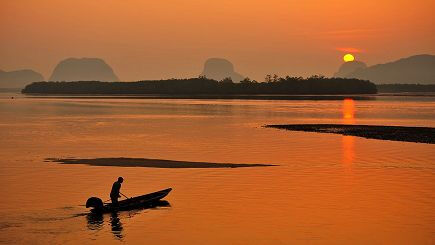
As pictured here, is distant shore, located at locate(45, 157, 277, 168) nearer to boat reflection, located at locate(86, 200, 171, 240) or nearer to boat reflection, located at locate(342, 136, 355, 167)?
boat reflection, located at locate(342, 136, 355, 167)

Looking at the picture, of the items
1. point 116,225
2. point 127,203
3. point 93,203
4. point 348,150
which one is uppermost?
point 348,150

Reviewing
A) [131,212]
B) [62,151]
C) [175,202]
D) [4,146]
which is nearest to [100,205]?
[131,212]

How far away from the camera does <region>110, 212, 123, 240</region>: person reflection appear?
2775cm

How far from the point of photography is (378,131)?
80250 millimetres

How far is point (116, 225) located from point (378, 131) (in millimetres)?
55757

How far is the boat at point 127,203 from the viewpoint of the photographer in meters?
31.0

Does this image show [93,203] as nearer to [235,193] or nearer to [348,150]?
[235,193]

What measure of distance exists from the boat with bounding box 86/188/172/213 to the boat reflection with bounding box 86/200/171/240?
184mm

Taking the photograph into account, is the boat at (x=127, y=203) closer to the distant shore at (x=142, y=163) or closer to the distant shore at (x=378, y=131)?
the distant shore at (x=142, y=163)

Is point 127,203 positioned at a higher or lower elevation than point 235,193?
higher

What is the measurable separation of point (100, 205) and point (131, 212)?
1797 millimetres

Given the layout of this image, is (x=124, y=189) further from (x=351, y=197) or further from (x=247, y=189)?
(x=351, y=197)

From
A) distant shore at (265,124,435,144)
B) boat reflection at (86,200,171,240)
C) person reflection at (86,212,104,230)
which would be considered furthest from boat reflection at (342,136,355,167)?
person reflection at (86,212,104,230)

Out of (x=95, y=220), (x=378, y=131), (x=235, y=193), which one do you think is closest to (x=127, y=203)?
(x=95, y=220)
